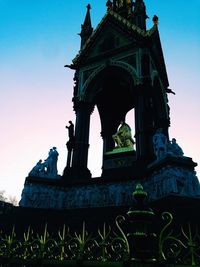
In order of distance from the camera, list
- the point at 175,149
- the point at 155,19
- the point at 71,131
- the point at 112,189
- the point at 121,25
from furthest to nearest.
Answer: the point at 155,19 → the point at 121,25 → the point at 71,131 → the point at 112,189 → the point at 175,149

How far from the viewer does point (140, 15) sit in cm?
2142

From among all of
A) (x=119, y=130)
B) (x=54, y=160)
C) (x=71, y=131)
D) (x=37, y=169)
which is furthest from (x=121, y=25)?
(x=37, y=169)

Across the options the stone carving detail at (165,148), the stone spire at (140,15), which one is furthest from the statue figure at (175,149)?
the stone spire at (140,15)

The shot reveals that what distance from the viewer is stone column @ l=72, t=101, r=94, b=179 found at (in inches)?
672

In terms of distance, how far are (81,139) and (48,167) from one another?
3077mm

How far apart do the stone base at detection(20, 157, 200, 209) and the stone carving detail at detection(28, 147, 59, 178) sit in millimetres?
562

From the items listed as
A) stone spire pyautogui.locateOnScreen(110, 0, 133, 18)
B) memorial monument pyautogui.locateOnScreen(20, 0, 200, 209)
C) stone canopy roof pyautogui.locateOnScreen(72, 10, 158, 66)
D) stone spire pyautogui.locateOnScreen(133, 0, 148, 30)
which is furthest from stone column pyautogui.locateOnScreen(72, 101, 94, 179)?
stone spire pyautogui.locateOnScreen(110, 0, 133, 18)

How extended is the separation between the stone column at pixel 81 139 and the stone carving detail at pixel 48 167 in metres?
1.24

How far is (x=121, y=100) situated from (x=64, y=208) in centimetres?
1177

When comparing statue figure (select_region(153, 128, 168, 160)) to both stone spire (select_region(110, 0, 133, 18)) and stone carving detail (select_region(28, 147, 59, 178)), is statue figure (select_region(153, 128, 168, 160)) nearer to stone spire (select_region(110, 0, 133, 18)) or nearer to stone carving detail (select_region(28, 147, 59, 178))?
stone carving detail (select_region(28, 147, 59, 178))

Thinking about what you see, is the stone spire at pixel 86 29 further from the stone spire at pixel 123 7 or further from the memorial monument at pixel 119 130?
the stone spire at pixel 123 7

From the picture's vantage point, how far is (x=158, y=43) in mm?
22750

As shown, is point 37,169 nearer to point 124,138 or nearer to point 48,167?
point 48,167

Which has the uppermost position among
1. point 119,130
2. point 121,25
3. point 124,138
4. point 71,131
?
point 121,25
